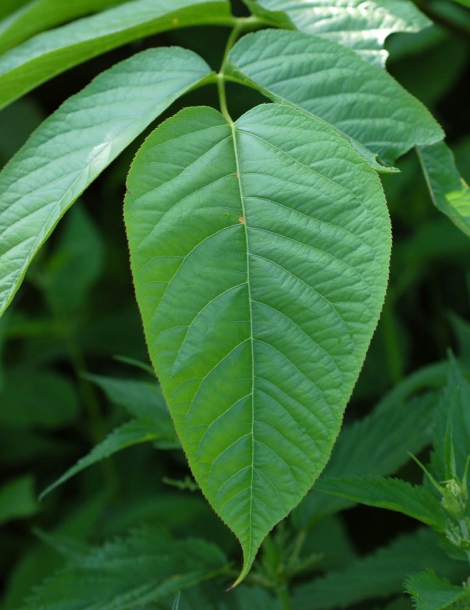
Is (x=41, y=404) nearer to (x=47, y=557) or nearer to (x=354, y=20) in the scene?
(x=47, y=557)

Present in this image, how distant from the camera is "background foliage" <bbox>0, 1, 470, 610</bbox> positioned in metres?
0.95

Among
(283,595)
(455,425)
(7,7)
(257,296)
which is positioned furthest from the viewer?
(7,7)

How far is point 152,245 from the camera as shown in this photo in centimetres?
60

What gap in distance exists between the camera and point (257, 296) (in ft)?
1.97

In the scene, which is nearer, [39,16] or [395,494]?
[395,494]

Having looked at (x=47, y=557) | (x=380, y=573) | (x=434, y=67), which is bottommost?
(x=47, y=557)

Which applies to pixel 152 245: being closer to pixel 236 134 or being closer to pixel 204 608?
pixel 236 134

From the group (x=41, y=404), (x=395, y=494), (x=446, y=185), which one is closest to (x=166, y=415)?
(x=395, y=494)

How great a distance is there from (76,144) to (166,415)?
383mm

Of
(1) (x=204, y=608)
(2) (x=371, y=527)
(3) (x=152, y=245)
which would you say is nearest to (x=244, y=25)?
(3) (x=152, y=245)

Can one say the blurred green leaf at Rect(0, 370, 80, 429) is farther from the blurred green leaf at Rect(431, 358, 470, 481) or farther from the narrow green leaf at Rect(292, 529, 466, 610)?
the blurred green leaf at Rect(431, 358, 470, 481)

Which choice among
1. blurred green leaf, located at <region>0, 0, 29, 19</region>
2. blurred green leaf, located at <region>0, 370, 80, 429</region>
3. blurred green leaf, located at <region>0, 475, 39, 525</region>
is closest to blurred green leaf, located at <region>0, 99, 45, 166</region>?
blurred green leaf, located at <region>0, 0, 29, 19</region>

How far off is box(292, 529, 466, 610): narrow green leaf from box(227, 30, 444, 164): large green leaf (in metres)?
0.56

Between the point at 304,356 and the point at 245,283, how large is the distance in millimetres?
81
